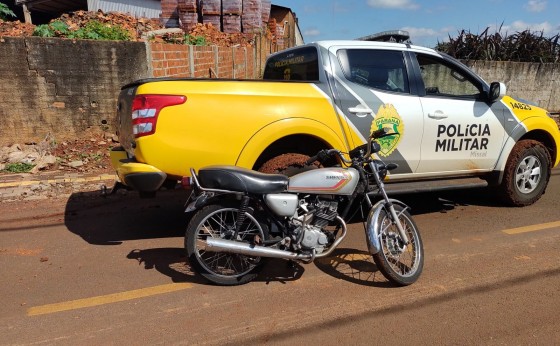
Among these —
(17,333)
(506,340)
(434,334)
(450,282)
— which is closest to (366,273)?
(450,282)

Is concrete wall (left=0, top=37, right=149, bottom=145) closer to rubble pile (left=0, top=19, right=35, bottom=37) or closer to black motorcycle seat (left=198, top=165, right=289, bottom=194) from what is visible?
rubble pile (left=0, top=19, right=35, bottom=37)

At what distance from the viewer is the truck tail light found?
354 cm

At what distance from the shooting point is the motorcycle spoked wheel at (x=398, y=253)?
336cm

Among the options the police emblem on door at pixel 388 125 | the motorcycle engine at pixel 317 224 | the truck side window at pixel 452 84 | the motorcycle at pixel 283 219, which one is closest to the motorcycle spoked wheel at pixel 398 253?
the motorcycle at pixel 283 219

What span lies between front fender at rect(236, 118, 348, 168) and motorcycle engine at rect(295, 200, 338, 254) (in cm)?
77

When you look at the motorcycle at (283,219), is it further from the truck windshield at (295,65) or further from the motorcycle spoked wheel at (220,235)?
the truck windshield at (295,65)

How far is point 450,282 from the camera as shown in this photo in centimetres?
349

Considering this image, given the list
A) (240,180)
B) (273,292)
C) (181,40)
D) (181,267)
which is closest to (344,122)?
(240,180)

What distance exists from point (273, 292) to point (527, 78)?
12.6 metres

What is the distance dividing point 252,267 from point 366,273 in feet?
3.26

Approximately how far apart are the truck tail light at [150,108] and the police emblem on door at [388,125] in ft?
6.43

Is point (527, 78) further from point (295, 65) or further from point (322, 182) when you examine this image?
point (322, 182)

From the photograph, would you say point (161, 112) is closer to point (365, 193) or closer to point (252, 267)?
point (252, 267)

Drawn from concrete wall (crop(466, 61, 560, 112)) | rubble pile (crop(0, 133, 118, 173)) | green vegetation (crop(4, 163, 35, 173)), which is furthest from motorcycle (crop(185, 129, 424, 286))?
concrete wall (crop(466, 61, 560, 112))
